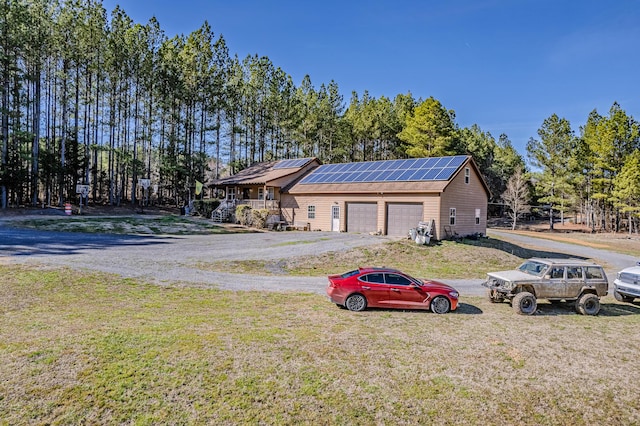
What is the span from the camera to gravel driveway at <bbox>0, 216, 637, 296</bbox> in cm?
1506

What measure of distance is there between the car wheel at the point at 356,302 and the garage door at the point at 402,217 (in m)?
16.2

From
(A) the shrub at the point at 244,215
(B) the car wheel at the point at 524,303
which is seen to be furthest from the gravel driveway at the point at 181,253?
(A) the shrub at the point at 244,215

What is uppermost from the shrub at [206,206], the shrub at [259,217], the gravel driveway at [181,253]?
the shrub at [206,206]

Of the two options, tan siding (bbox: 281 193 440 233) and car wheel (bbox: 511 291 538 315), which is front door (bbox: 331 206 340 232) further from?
car wheel (bbox: 511 291 538 315)

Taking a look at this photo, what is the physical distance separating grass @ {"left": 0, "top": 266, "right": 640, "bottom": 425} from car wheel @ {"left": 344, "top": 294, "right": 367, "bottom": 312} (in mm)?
494

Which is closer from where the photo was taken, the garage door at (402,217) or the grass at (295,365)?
the grass at (295,365)

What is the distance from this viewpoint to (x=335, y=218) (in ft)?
103

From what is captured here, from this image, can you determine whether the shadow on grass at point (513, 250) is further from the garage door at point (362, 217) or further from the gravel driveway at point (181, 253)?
the garage door at point (362, 217)

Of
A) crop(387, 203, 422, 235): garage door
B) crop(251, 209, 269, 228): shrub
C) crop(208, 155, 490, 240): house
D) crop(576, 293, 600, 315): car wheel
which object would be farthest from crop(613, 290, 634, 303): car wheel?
crop(251, 209, 269, 228): shrub

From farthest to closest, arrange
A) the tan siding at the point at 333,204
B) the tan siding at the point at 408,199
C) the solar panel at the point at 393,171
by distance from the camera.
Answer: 1. the solar panel at the point at 393,171
2. the tan siding at the point at 333,204
3. the tan siding at the point at 408,199

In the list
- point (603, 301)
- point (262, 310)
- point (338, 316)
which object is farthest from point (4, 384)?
point (603, 301)

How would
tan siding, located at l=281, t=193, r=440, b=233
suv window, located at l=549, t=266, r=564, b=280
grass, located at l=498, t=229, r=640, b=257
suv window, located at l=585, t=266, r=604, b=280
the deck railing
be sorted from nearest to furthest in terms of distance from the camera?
suv window, located at l=549, t=266, r=564, b=280, suv window, located at l=585, t=266, r=604, b=280, tan siding, located at l=281, t=193, r=440, b=233, grass, located at l=498, t=229, r=640, b=257, the deck railing

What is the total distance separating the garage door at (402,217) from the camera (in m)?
27.0

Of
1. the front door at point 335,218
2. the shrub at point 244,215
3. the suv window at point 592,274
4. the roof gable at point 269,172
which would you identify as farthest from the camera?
the roof gable at point 269,172
